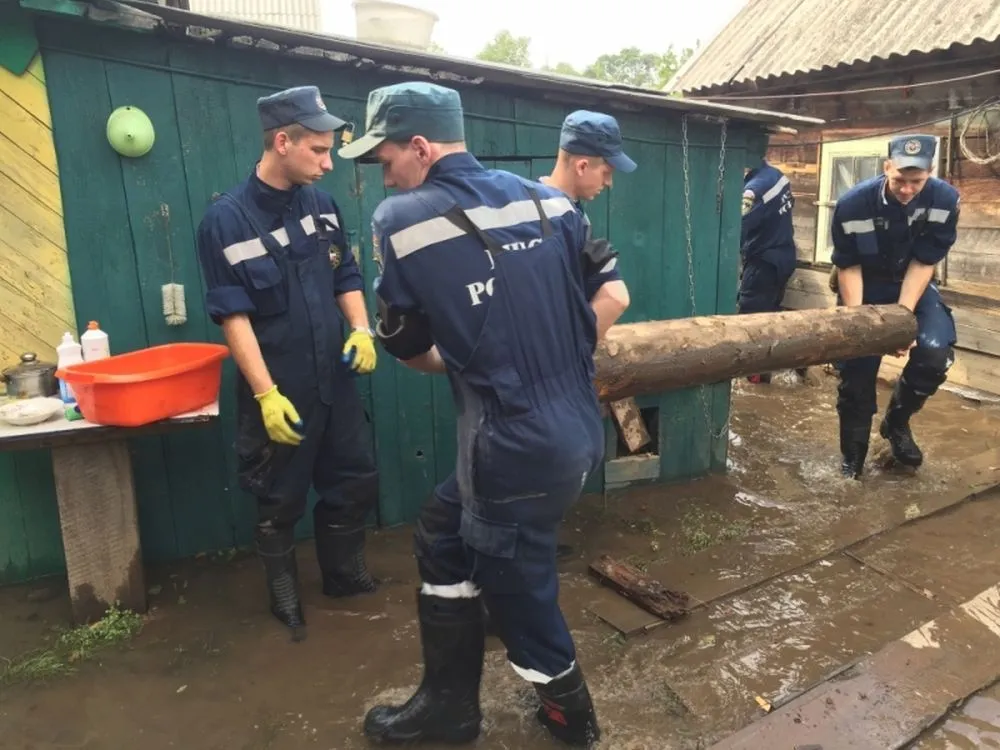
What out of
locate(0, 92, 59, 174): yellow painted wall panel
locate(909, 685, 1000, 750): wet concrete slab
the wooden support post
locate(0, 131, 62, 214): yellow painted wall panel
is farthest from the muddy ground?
locate(0, 92, 59, 174): yellow painted wall panel

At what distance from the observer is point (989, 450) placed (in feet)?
18.8

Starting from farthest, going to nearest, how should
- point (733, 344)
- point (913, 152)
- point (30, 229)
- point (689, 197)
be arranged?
point (689, 197) → point (913, 152) → point (733, 344) → point (30, 229)

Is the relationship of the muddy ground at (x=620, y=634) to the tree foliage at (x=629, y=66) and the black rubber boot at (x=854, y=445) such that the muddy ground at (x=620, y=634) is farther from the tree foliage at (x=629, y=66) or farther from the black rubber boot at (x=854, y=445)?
the tree foliage at (x=629, y=66)

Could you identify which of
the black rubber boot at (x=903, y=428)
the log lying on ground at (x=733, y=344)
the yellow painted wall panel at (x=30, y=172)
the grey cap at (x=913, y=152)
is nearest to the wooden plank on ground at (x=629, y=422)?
the log lying on ground at (x=733, y=344)

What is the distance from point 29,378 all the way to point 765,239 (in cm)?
639

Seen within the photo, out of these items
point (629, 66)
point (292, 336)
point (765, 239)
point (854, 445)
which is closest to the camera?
point (292, 336)

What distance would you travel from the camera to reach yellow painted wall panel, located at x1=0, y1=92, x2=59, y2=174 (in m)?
3.38

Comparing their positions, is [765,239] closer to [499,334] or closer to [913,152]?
[913,152]

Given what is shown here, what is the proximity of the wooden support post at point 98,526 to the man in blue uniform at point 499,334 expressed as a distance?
1.66 m

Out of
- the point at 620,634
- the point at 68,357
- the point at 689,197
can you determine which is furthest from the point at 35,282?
the point at 689,197

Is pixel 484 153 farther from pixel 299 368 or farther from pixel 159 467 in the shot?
pixel 159 467

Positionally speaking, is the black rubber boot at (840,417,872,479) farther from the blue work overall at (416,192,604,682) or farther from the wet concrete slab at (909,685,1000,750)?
the blue work overall at (416,192,604,682)

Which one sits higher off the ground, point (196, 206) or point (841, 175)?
point (841, 175)

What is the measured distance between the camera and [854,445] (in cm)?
530
